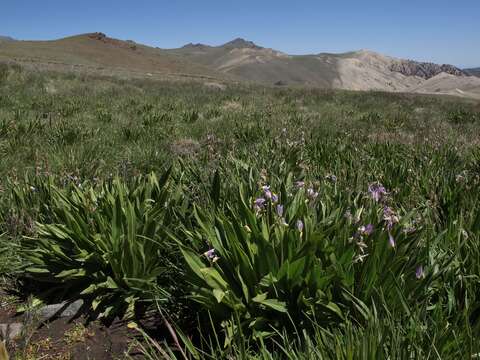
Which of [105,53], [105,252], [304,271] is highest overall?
[105,53]

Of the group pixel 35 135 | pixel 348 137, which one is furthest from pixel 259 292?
pixel 35 135

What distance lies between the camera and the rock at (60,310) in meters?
2.70

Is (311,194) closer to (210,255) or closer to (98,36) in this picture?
(210,255)

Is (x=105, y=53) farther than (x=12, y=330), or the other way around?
(x=105, y=53)

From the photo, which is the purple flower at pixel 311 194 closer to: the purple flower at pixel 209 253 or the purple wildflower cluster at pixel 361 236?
the purple wildflower cluster at pixel 361 236

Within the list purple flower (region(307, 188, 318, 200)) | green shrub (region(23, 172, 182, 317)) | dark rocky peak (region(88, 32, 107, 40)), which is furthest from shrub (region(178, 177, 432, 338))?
dark rocky peak (region(88, 32, 107, 40))

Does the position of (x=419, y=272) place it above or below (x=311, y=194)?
below

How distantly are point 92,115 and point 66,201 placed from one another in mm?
7263

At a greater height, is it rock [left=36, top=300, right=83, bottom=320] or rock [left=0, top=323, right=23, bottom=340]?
rock [left=36, top=300, right=83, bottom=320]

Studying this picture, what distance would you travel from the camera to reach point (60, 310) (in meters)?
2.72

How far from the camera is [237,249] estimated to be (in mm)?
2352

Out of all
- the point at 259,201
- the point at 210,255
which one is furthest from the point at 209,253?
the point at 259,201

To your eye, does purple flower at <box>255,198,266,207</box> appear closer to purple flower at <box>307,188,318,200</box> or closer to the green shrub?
purple flower at <box>307,188,318,200</box>

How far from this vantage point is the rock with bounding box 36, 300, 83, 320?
2701 millimetres
